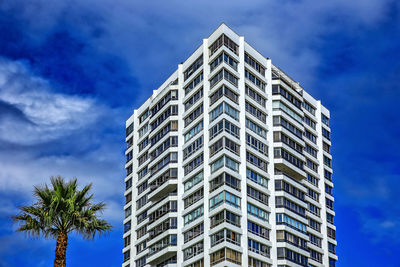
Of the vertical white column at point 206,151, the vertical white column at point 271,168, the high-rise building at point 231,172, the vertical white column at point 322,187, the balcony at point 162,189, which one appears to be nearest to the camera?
the vertical white column at point 206,151

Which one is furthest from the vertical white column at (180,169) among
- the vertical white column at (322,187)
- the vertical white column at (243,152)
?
the vertical white column at (322,187)

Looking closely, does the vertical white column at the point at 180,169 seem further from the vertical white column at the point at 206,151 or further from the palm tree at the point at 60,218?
the palm tree at the point at 60,218

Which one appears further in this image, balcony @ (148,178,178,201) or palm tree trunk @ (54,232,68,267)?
balcony @ (148,178,178,201)

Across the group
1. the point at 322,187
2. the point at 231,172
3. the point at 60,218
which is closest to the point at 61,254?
the point at 60,218

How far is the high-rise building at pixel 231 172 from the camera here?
322 feet

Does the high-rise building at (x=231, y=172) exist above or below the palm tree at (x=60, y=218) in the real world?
above

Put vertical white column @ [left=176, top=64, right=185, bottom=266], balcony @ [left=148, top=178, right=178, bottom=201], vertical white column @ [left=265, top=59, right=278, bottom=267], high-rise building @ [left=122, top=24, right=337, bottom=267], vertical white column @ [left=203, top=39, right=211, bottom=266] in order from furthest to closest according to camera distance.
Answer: balcony @ [left=148, top=178, right=178, bottom=201]
vertical white column @ [left=176, top=64, right=185, bottom=266]
vertical white column @ [left=265, top=59, right=278, bottom=267]
high-rise building @ [left=122, top=24, right=337, bottom=267]
vertical white column @ [left=203, top=39, right=211, bottom=266]

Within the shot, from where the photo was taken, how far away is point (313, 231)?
379ft

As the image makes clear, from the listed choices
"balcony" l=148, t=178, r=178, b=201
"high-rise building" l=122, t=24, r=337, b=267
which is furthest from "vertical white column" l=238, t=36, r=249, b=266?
"balcony" l=148, t=178, r=178, b=201

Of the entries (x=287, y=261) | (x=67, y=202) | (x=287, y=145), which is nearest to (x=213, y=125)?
(x=287, y=145)

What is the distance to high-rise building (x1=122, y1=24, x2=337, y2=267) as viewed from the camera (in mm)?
98000

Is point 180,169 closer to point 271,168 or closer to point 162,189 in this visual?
point 162,189

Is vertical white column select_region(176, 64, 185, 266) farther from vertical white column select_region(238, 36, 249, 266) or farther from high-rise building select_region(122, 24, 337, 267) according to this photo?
vertical white column select_region(238, 36, 249, 266)

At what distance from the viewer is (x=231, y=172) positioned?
97625mm
